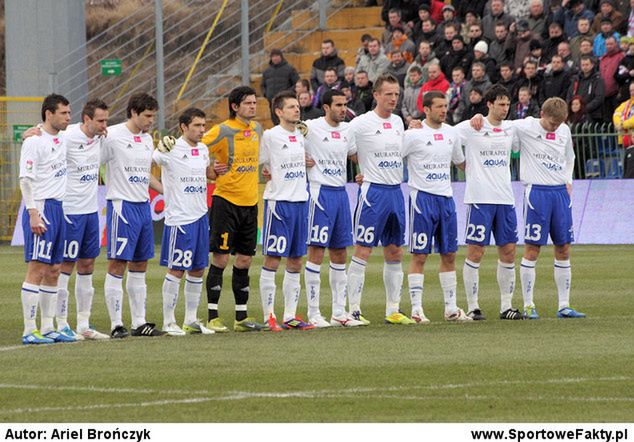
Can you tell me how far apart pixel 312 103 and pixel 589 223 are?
21.5ft

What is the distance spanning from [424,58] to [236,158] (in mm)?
15095

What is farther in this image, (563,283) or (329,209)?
(563,283)

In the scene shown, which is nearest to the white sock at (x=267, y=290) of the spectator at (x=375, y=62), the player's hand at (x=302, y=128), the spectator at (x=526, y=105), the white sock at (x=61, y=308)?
the player's hand at (x=302, y=128)

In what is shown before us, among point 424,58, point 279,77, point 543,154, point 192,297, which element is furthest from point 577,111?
point 192,297

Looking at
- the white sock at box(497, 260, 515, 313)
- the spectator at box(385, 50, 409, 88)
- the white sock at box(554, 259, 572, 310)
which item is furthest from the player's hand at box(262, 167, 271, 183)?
the spectator at box(385, 50, 409, 88)

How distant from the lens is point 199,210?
1466 cm

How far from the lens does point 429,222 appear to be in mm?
15578

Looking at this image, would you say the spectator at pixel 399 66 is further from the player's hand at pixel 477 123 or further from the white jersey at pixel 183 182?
the white jersey at pixel 183 182

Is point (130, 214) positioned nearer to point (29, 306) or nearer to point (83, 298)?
point (83, 298)

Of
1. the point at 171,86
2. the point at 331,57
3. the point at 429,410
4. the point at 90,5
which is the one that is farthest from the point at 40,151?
the point at 90,5

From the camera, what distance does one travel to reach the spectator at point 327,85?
98.8 feet

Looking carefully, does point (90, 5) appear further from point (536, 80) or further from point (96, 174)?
point (96, 174)

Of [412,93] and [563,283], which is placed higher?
[412,93]

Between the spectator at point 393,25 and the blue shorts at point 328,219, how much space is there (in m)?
16.8
